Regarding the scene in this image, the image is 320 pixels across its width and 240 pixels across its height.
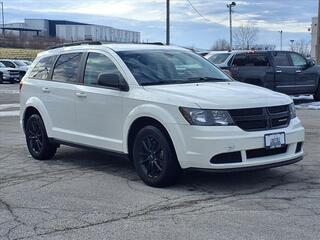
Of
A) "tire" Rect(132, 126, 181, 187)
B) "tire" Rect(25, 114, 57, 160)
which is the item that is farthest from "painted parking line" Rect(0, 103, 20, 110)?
"tire" Rect(132, 126, 181, 187)

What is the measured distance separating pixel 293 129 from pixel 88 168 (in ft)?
9.89

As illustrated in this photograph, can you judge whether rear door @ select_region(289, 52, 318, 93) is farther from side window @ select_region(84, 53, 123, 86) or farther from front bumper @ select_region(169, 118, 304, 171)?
front bumper @ select_region(169, 118, 304, 171)

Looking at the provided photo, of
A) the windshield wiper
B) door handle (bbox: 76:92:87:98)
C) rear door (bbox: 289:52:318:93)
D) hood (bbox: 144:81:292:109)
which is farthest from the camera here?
rear door (bbox: 289:52:318:93)

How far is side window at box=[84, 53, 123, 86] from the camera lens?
7.55 metres

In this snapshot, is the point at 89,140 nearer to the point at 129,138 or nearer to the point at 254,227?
the point at 129,138

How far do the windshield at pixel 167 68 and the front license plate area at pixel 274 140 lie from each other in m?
1.39

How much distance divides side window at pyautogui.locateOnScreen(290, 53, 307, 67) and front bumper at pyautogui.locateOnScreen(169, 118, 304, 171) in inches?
501

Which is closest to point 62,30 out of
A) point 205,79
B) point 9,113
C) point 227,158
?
point 9,113

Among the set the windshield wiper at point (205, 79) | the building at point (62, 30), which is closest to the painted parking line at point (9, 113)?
the windshield wiper at point (205, 79)

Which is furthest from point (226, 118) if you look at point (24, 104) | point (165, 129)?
point (24, 104)

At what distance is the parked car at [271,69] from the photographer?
1798cm

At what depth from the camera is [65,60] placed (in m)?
8.50

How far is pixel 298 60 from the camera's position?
1881cm

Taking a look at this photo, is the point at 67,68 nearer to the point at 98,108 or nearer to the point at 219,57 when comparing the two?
the point at 98,108
